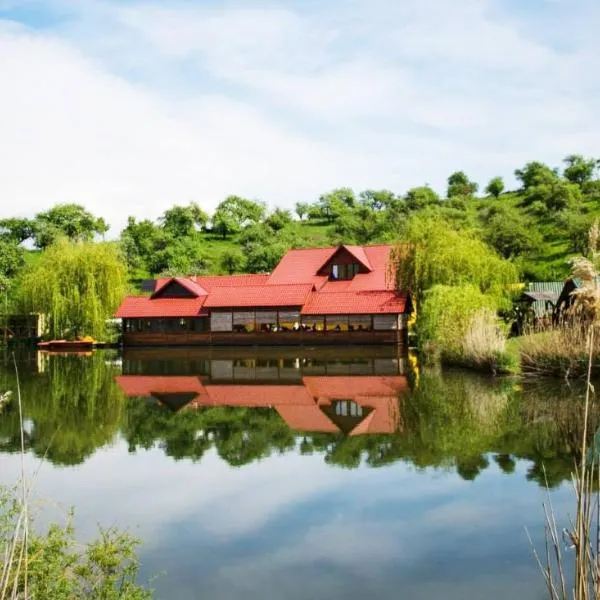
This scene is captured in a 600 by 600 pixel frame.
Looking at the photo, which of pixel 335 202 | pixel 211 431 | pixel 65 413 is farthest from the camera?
pixel 335 202

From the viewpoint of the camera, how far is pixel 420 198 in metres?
84.3

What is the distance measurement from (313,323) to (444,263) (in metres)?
9.72

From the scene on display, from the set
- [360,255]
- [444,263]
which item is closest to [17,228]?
[360,255]

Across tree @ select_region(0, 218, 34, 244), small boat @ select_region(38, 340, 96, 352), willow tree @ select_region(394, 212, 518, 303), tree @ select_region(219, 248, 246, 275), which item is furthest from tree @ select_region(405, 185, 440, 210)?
small boat @ select_region(38, 340, 96, 352)

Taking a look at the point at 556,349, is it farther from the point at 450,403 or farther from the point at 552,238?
the point at 552,238

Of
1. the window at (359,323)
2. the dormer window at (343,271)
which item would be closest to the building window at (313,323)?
the window at (359,323)

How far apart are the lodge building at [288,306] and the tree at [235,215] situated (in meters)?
32.9

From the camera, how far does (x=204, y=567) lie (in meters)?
7.60

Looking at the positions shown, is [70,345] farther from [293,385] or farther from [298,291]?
[293,385]

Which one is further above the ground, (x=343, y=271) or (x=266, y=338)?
(x=343, y=271)

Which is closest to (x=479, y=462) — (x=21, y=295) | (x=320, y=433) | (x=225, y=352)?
(x=320, y=433)

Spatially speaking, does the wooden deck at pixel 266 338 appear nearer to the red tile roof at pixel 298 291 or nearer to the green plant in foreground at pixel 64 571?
the red tile roof at pixel 298 291

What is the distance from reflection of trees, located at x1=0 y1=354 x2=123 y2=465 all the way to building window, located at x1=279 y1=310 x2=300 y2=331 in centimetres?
1699

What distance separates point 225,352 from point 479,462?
1119 inches
